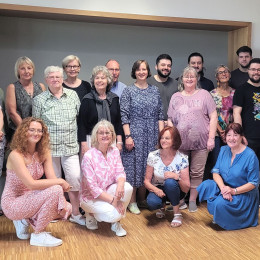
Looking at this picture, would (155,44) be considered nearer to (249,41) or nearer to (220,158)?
(249,41)

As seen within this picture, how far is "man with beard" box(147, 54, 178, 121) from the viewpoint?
137 inches

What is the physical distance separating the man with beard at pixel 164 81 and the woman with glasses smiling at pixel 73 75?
632mm

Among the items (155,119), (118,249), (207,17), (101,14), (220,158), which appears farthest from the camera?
(207,17)

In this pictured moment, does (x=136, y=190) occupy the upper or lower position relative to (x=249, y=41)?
lower

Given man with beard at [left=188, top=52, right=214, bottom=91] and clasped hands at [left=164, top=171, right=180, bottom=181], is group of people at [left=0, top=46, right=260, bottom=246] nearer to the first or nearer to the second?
clasped hands at [left=164, top=171, right=180, bottom=181]

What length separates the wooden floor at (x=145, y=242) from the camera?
2.46 m

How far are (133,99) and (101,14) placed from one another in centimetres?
104

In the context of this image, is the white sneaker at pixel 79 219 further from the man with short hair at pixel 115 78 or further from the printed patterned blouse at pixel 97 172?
the man with short hair at pixel 115 78

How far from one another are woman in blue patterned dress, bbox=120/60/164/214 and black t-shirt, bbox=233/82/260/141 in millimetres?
762

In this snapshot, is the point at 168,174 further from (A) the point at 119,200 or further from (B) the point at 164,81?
(B) the point at 164,81

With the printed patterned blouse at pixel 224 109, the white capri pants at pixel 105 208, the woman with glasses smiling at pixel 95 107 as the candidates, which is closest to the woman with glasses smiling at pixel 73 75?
the woman with glasses smiling at pixel 95 107

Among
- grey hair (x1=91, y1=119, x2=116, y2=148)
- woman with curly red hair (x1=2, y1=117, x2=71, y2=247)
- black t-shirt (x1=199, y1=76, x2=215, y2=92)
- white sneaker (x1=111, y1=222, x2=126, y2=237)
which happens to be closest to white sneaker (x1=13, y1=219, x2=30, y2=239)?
woman with curly red hair (x1=2, y1=117, x2=71, y2=247)

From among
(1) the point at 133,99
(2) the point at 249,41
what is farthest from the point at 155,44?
(1) the point at 133,99

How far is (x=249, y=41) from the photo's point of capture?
424 centimetres
